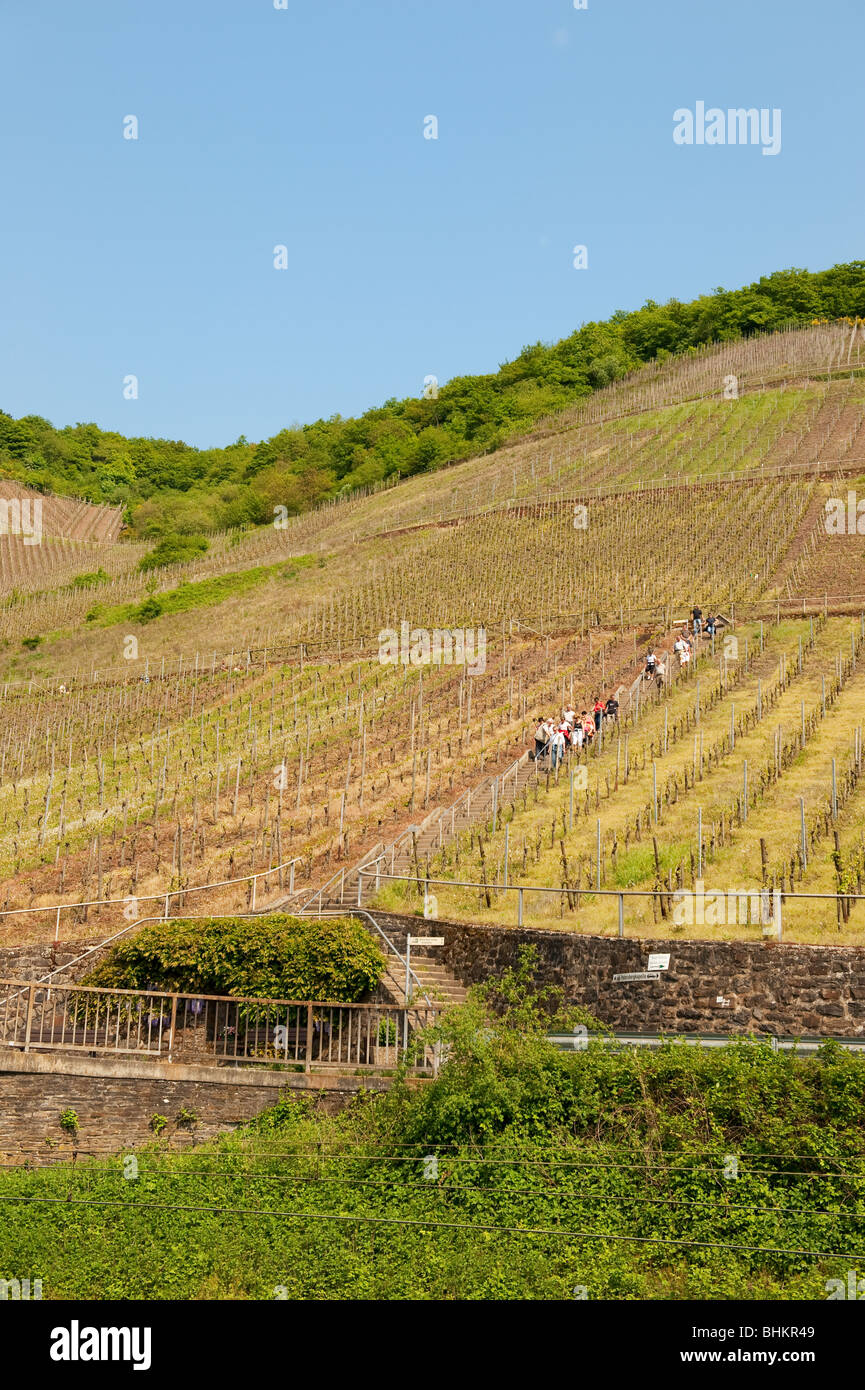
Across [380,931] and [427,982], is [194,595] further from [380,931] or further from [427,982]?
[427,982]

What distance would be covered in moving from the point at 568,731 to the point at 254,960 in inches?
576

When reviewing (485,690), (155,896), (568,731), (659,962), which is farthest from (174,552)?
(659,962)

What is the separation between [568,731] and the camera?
3453cm

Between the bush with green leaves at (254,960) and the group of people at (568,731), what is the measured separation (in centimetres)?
1204

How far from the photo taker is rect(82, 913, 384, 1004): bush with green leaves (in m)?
21.5

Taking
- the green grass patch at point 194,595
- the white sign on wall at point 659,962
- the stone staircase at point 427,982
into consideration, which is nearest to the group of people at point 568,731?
the stone staircase at point 427,982

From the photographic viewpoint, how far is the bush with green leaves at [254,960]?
21.5 m

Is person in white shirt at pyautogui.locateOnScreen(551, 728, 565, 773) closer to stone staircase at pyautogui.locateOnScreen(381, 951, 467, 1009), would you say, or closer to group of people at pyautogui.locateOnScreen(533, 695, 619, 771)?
group of people at pyautogui.locateOnScreen(533, 695, 619, 771)

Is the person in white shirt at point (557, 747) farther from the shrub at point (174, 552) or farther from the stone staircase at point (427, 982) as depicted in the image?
the shrub at point (174, 552)

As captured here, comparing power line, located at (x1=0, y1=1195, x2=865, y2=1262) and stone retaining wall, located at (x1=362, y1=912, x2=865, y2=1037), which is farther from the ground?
stone retaining wall, located at (x1=362, y1=912, x2=865, y2=1037)

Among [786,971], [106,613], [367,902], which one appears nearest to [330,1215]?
[786,971]

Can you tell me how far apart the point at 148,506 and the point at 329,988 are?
105247mm

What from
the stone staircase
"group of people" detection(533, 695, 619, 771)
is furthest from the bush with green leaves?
"group of people" detection(533, 695, 619, 771)
